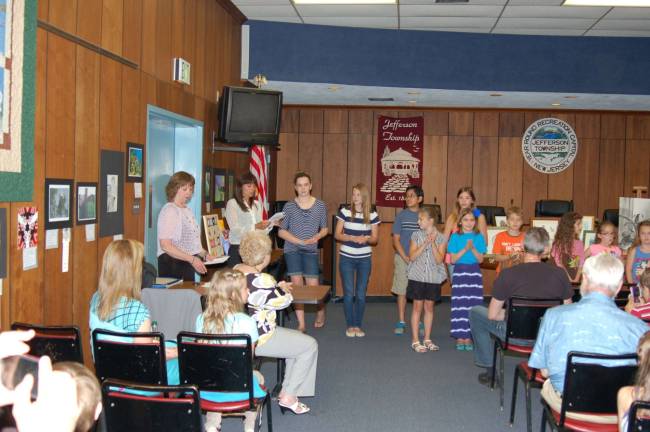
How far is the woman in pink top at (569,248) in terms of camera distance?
233 inches

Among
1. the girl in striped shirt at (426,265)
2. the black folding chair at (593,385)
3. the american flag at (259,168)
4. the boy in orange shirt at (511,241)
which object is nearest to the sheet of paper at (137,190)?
the girl in striped shirt at (426,265)

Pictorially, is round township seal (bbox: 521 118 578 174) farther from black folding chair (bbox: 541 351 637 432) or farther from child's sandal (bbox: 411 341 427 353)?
black folding chair (bbox: 541 351 637 432)

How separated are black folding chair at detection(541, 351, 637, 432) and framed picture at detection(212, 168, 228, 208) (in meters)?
4.59

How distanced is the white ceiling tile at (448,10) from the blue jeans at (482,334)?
348cm

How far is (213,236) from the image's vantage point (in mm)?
6234

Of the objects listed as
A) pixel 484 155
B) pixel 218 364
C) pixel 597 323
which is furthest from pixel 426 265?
pixel 484 155

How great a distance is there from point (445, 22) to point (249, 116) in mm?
2631

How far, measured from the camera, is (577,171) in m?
11.4

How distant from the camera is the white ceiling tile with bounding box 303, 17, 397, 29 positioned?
→ 302 inches

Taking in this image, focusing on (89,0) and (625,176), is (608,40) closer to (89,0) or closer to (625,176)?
(625,176)

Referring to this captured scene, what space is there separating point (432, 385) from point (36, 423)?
4486 millimetres

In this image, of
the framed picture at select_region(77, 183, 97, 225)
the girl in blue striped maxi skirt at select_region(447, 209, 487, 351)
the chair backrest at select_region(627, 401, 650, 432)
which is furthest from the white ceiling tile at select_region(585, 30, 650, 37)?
the chair backrest at select_region(627, 401, 650, 432)

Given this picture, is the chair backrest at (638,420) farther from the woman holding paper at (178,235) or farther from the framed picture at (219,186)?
the framed picture at (219,186)

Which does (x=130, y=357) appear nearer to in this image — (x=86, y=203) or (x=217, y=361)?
(x=217, y=361)
